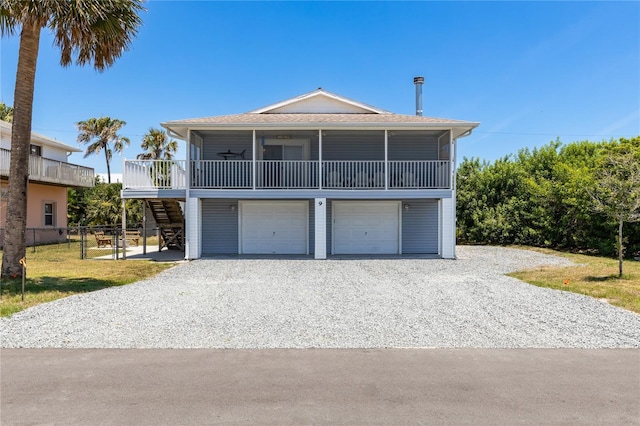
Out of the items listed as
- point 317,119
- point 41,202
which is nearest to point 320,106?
point 317,119

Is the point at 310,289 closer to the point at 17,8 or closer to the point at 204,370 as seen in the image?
the point at 204,370

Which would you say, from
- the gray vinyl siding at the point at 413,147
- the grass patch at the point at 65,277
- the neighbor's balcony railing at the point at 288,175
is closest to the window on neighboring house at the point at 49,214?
the grass patch at the point at 65,277

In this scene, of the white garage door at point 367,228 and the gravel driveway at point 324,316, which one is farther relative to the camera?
the white garage door at point 367,228

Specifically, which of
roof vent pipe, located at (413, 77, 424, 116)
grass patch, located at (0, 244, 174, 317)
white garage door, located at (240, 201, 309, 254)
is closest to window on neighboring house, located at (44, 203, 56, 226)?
grass patch, located at (0, 244, 174, 317)

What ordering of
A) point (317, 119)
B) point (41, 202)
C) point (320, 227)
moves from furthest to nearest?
1. point (41, 202)
2. point (317, 119)
3. point (320, 227)

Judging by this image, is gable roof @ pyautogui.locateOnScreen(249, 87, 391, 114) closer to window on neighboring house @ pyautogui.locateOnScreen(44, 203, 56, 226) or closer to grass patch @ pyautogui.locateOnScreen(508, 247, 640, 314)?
grass patch @ pyautogui.locateOnScreen(508, 247, 640, 314)

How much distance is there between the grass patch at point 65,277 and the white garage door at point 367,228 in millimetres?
6814

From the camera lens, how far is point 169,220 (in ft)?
59.5

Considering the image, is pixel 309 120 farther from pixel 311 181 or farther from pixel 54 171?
pixel 54 171

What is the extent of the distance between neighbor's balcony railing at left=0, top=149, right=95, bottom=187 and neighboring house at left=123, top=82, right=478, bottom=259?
7924 millimetres

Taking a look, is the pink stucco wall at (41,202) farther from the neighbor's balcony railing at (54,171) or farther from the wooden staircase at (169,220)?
the wooden staircase at (169,220)

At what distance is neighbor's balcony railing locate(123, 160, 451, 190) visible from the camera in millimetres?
15430

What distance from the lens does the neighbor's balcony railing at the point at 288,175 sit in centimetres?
1543

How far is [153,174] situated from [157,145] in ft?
71.8
